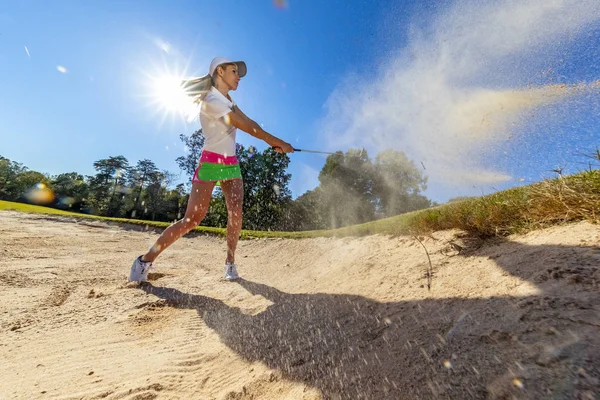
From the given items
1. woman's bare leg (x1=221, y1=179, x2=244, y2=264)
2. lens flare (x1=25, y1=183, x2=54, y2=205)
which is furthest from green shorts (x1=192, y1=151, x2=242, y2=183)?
lens flare (x1=25, y1=183, x2=54, y2=205)

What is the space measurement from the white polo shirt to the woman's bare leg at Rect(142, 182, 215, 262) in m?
0.55

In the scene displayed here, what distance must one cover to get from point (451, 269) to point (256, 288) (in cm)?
226

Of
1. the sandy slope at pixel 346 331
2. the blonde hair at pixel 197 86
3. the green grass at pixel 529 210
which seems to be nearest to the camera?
the sandy slope at pixel 346 331

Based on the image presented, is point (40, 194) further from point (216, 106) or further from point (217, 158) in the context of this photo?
point (216, 106)

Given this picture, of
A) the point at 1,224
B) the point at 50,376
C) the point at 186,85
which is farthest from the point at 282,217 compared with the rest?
the point at 50,376

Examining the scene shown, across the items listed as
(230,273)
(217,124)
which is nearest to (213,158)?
(217,124)

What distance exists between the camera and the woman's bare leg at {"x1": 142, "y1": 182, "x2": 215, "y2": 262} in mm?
3738

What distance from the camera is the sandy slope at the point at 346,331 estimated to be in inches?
44.9

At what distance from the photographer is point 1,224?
8.75 m

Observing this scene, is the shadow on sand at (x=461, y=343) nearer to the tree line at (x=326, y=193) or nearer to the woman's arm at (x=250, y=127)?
the woman's arm at (x=250, y=127)

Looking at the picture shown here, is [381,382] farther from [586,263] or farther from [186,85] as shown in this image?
[186,85]

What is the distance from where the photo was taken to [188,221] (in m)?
3.76

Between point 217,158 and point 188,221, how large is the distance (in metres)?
0.92

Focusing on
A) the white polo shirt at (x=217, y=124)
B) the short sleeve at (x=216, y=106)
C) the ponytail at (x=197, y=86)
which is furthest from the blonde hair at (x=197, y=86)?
the short sleeve at (x=216, y=106)
